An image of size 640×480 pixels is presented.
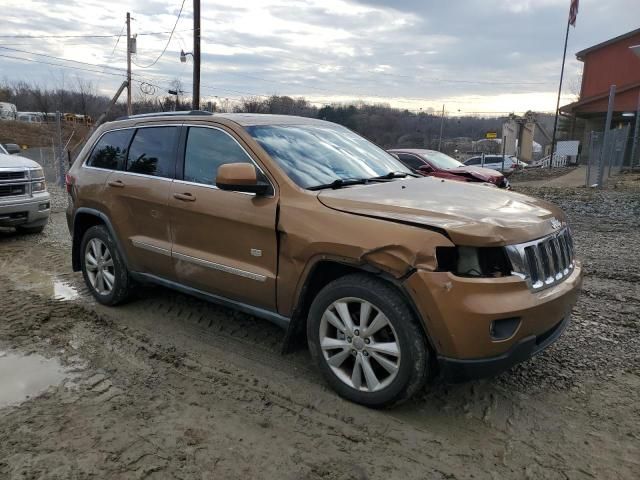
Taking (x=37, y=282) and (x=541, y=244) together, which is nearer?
(x=541, y=244)

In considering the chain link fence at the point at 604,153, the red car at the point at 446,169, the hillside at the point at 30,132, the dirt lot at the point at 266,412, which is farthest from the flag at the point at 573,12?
the hillside at the point at 30,132

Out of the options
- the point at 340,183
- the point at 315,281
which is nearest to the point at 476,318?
the point at 315,281

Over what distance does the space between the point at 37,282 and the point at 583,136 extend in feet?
121

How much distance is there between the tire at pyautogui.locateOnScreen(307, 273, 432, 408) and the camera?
9.78ft

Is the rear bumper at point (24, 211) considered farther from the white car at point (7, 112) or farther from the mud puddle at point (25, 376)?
the white car at point (7, 112)

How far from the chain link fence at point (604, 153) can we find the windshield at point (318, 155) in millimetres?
12727

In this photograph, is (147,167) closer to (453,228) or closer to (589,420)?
(453,228)

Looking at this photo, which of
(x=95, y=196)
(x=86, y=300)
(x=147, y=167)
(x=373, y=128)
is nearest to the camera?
(x=147, y=167)

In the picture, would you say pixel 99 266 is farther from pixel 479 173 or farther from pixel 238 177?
pixel 479 173

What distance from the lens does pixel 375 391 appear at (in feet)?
10.4

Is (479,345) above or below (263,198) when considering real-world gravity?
below

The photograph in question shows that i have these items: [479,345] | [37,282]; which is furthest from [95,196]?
[479,345]

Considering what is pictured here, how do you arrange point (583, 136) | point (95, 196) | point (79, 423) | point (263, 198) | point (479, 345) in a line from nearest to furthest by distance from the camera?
point (479, 345)
point (79, 423)
point (263, 198)
point (95, 196)
point (583, 136)

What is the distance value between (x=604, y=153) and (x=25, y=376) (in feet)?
51.6
